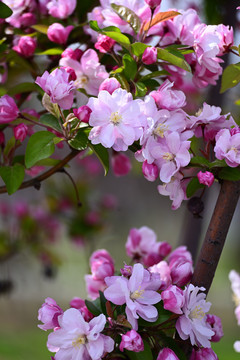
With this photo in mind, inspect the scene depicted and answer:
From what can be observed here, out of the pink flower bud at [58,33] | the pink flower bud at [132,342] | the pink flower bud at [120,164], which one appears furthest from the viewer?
the pink flower bud at [120,164]

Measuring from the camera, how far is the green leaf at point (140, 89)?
0.67 meters

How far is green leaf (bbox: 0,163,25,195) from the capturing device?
27.6 inches

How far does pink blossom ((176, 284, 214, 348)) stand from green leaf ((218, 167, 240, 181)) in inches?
5.8

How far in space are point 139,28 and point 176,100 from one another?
15 centimetres

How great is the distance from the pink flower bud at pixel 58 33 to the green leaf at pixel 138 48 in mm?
176

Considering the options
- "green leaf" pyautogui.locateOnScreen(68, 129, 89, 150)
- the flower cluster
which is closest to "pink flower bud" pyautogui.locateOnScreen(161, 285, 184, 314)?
the flower cluster

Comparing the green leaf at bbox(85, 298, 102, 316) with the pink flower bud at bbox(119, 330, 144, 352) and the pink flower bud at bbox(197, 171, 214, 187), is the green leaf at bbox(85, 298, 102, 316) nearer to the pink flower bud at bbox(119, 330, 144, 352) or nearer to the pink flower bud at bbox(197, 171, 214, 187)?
the pink flower bud at bbox(119, 330, 144, 352)

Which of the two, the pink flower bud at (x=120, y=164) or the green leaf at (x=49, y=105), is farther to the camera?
the pink flower bud at (x=120, y=164)

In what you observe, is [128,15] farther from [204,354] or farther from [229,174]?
[204,354]

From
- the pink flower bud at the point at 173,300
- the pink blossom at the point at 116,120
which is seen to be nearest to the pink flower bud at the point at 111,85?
the pink blossom at the point at 116,120

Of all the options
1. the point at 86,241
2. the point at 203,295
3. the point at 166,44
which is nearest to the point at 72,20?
the point at 166,44

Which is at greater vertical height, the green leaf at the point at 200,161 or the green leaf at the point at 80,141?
the green leaf at the point at 200,161

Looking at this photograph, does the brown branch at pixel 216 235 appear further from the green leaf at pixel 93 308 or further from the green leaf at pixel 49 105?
the green leaf at pixel 49 105

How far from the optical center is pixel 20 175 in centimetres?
73
